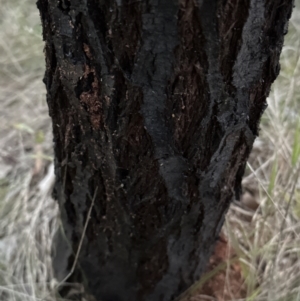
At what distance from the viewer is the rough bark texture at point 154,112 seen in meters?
0.50

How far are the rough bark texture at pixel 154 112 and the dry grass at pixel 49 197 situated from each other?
6.0 inches

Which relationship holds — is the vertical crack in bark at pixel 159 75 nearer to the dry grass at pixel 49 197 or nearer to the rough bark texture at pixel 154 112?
the rough bark texture at pixel 154 112

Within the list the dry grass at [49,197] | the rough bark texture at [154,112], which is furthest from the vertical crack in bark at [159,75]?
the dry grass at [49,197]

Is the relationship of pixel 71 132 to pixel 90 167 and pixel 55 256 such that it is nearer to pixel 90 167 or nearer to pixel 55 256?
pixel 90 167

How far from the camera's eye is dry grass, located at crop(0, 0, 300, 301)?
3.15 feet

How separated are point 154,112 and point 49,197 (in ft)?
2.31

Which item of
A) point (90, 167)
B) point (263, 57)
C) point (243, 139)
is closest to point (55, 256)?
point (90, 167)

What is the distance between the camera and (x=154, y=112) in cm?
57

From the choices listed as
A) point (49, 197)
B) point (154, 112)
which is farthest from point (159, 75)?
point (49, 197)

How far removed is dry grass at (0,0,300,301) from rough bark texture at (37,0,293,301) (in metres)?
0.15

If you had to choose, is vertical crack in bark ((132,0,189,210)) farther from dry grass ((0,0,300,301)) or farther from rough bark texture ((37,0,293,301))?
dry grass ((0,0,300,301))

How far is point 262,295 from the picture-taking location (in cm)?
94

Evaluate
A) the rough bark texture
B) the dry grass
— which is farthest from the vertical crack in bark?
the dry grass

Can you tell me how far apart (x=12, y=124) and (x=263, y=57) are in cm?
112
